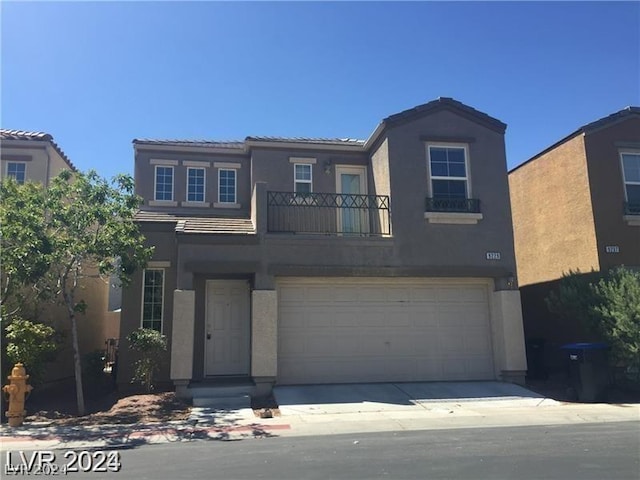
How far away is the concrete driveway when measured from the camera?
34.9ft

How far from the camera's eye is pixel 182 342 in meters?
11.4

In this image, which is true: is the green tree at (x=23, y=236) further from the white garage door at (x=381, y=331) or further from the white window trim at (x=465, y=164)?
the white window trim at (x=465, y=164)

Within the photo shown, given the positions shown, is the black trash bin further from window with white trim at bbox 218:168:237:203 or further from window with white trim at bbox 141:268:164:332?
window with white trim at bbox 218:168:237:203

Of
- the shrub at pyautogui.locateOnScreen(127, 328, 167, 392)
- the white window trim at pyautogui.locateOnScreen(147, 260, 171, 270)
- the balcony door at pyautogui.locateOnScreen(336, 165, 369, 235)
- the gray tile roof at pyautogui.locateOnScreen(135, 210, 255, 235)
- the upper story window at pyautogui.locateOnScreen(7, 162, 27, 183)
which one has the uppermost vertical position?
the upper story window at pyautogui.locateOnScreen(7, 162, 27, 183)

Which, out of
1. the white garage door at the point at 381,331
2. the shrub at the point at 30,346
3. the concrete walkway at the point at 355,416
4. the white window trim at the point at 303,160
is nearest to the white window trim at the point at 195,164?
the white window trim at the point at 303,160

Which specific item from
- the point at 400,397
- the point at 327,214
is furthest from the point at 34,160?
the point at 400,397

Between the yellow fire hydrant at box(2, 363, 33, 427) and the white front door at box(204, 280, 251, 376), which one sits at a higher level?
the white front door at box(204, 280, 251, 376)

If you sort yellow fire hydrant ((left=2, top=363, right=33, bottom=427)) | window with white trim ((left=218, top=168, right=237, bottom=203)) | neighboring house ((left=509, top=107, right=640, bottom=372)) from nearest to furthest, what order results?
1. yellow fire hydrant ((left=2, top=363, right=33, bottom=427))
2. neighboring house ((left=509, top=107, right=640, bottom=372))
3. window with white trim ((left=218, top=168, right=237, bottom=203))

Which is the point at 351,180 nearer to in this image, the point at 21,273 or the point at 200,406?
the point at 200,406

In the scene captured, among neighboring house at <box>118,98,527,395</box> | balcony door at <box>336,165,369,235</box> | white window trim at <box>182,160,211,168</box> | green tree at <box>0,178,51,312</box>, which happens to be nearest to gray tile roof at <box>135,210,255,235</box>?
neighboring house at <box>118,98,527,395</box>

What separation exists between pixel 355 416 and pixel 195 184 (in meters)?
9.03

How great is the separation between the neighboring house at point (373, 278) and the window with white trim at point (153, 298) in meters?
0.03

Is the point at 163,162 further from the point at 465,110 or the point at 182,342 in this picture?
the point at 465,110

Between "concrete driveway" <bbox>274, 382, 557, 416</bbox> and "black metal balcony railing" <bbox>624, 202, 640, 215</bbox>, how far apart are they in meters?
6.09
